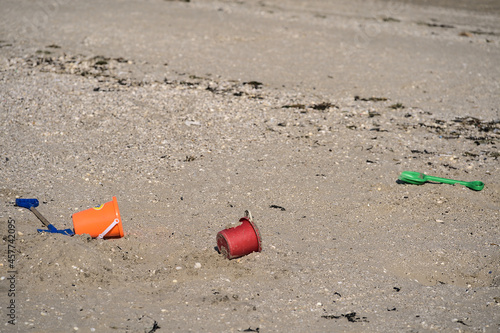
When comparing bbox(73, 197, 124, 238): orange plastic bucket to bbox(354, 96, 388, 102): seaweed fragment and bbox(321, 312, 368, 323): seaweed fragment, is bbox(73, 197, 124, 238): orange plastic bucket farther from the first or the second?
bbox(354, 96, 388, 102): seaweed fragment

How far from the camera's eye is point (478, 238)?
14.6 feet

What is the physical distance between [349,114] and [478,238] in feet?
9.55

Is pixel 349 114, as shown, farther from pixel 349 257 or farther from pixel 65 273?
pixel 65 273

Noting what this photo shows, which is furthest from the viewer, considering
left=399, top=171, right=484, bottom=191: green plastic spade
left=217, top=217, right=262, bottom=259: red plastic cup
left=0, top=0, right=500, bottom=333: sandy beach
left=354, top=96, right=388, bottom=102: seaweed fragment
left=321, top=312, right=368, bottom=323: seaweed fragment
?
left=354, top=96, right=388, bottom=102: seaweed fragment

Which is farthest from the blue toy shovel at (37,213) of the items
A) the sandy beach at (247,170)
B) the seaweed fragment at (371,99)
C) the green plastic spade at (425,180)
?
the seaweed fragment at (371,99)

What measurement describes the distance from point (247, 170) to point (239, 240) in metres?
1.61

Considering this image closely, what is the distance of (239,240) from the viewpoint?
156 inches

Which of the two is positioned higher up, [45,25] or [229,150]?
[45,25]

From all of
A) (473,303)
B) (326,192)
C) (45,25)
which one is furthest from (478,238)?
(45,25)

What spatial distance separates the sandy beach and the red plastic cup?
9 centimetres

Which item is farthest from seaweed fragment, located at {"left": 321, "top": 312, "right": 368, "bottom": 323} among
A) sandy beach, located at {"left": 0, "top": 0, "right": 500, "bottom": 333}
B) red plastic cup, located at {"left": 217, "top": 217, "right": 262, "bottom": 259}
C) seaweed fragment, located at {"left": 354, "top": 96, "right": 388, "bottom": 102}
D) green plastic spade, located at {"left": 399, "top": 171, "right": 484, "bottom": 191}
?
seaweed fragment, located at {"left": 354, "top": 96, "right": 388, "bottom": 102}

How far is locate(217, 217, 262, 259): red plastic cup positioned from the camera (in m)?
3.95

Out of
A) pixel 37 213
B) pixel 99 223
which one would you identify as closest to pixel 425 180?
pixel 99 223

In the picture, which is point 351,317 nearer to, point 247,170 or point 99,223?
point 99,223
